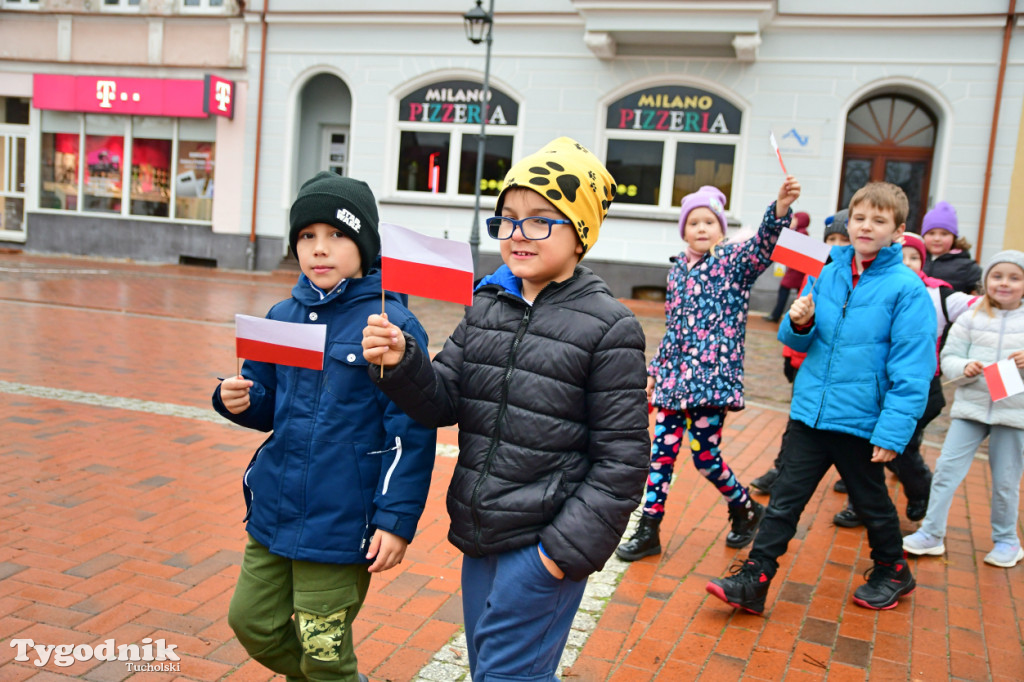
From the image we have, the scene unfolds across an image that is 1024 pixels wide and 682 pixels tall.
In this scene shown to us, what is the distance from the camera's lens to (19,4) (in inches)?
725

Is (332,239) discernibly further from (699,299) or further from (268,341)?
(699,299)

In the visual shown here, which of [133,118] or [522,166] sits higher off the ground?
[133,118]

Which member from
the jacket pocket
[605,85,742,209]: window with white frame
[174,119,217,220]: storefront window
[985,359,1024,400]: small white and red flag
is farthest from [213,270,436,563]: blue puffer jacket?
[174,119,217,220]: storefront window

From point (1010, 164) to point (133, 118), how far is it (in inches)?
678

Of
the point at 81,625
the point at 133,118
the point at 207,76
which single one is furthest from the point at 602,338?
the point at 133,118

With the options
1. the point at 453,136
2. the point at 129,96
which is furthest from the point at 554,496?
the point at 129,96

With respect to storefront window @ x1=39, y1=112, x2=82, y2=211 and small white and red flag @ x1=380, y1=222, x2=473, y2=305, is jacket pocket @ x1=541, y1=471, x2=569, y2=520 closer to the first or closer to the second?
small white and red flag @ x1=380, y1=222, x2=473, y2=305

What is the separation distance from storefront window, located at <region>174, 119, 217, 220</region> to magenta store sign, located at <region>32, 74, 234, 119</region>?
1.19 ft

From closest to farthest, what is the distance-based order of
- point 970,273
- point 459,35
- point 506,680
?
point 506,680 < point 970,273 < point 459,35

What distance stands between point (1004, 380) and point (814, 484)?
1072 mm

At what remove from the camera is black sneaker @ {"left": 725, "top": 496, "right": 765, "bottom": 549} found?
162 inches

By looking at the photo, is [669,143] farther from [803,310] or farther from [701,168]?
[803,310]

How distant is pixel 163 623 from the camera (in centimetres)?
302

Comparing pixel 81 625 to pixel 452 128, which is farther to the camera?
pixel 452 128
